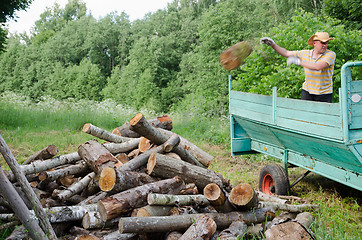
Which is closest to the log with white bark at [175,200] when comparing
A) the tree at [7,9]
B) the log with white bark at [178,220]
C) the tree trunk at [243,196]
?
the log with white bark at [178,220]

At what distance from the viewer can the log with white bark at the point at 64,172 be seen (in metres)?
4.77

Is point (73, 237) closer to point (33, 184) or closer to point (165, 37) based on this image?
point (33, 184)

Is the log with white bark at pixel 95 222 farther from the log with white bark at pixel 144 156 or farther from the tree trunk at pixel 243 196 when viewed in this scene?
the tree trunk at pixel 243 196

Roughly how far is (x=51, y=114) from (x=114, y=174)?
36.9 ft

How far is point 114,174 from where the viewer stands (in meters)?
3.93

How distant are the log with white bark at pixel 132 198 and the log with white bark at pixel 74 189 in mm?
951

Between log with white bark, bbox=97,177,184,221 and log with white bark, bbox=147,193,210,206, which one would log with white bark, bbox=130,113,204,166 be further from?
log with white bark, bbox=147,193,210,206

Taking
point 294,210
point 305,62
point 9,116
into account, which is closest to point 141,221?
point 294,210

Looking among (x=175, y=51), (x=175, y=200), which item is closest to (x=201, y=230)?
(x=175, y=200)

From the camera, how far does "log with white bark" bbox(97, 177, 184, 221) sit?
140 inches

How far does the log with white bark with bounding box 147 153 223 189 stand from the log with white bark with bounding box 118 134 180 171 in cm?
44

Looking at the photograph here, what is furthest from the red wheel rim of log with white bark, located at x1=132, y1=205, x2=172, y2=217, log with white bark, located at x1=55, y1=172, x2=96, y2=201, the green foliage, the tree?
the tree

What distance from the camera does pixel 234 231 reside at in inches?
142

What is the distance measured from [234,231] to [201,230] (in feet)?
1.53
